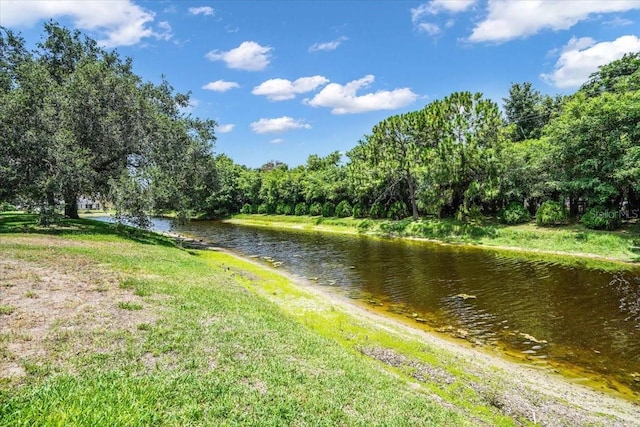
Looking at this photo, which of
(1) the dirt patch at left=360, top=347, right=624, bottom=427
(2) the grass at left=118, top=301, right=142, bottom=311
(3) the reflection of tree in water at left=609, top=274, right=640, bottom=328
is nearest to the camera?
(1) the dirt patch at left=360, top=347, right=624, bottom=427

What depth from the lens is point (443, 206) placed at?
5106 centimetres

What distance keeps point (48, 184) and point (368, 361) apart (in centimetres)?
2516

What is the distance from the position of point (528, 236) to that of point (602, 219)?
6.27 meters

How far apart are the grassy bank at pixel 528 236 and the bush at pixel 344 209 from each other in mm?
7299

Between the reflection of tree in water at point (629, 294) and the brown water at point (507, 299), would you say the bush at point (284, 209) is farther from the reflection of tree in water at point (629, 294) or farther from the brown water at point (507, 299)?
the reflection of tree in water at point (629, 294)

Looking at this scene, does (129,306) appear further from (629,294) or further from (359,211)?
(359,211)

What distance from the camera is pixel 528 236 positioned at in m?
37.0

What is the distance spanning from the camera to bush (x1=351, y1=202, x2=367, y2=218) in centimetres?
6244

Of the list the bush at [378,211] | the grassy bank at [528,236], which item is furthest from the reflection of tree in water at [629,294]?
the bush at [378,211]

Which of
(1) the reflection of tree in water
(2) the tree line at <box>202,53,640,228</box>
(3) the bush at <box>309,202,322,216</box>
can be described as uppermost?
(2) the tree line at <box>202,53,640,228</box>

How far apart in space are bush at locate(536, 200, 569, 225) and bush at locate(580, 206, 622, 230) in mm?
2904

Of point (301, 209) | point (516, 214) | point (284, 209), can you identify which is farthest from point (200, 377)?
point (284, 209)

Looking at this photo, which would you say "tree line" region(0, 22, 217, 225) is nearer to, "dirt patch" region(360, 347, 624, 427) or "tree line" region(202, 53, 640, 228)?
"tree line" region(202, 53, 640, 228)

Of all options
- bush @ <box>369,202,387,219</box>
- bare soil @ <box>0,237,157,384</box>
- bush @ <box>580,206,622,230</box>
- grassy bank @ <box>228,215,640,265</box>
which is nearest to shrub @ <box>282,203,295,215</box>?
grassy bank @ <box>228,215,640,265</box>
